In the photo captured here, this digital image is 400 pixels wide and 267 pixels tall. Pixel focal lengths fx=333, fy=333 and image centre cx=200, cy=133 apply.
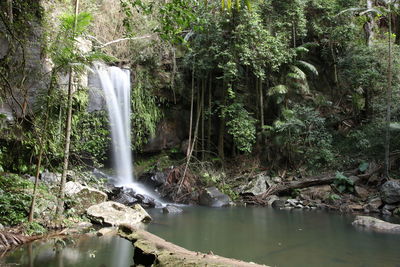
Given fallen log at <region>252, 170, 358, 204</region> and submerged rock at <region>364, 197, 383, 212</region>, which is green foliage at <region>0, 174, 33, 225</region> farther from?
submerged rock at <region>364, 197, 383, 212</region>

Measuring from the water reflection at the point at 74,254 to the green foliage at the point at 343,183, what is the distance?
7.79 metres

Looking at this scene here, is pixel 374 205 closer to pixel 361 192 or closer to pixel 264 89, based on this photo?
pixel 361 192

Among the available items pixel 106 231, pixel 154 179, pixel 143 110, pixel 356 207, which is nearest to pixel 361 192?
pixel 356 207

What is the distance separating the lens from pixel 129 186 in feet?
39.7

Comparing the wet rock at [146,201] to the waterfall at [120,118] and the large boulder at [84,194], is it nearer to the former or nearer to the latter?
the waterfall at [120,118]

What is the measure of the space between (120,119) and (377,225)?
910cm

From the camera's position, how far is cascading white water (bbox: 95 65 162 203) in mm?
12258

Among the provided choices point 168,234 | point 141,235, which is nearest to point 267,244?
point 168,234

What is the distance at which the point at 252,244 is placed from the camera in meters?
5.98

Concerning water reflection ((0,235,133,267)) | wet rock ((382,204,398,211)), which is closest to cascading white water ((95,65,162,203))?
water reflection ((0,235,133,267))

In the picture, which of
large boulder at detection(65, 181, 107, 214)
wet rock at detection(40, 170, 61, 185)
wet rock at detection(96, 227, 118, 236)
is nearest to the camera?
wet rock at detection(96, 227, 118, 236)

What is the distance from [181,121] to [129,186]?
405cm

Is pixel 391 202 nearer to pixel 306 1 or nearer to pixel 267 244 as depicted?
pixel 267 244

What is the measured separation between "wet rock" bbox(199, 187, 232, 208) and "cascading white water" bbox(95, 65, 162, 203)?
204 centimetres
